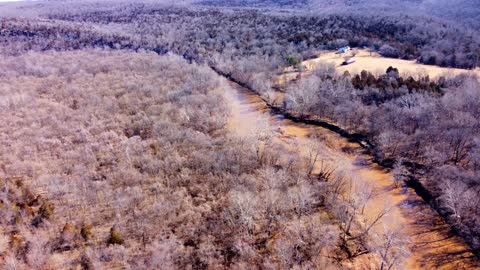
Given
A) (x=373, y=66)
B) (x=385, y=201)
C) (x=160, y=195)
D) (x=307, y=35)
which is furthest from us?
(x=307, y=35)

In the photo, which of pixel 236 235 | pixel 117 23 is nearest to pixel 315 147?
pixel 236 235

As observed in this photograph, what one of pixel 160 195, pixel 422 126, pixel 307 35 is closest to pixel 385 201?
pixel 422 126

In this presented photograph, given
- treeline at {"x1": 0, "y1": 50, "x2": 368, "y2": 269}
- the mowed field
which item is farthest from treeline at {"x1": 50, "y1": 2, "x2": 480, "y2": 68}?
treeline at {"x1": 0, "y1": 50, "x2": 368, "y2": 269}

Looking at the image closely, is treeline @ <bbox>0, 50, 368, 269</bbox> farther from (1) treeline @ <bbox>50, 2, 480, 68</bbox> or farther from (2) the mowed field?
(1) treeline @ <bbox>50, 2, 480, 68</bbox>

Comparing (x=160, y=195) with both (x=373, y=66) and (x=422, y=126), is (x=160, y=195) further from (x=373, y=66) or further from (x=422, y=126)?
(x=373, y=66)

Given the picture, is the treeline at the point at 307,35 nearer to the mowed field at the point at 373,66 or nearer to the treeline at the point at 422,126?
the mowed field at the point at 373,66

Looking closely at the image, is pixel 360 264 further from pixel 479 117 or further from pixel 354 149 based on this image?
pixel 479 117
